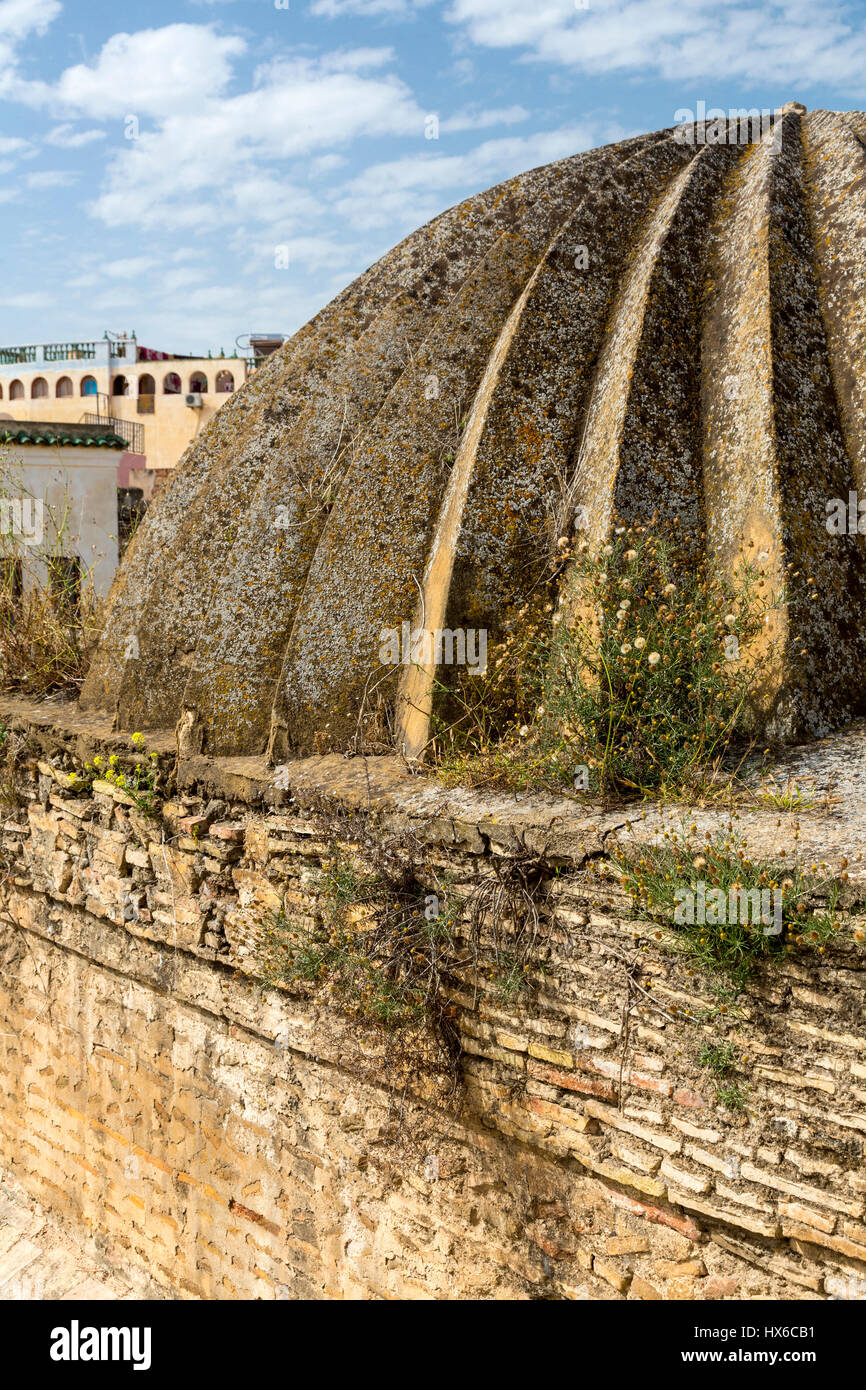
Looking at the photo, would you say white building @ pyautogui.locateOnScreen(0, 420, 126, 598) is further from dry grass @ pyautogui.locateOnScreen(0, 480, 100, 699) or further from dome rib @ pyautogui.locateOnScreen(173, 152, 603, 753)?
dome rib @ pyautogui.locateOnScreen(173, 152, 603, 753)

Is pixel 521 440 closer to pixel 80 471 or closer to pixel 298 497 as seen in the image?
pixel 298 497

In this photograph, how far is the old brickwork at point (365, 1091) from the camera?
283 cm

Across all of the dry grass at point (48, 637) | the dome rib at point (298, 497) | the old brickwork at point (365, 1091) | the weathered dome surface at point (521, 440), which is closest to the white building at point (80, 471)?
the dry grass at point (48, 637)

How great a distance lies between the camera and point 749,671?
3736 mm

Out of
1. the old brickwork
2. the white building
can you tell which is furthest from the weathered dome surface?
the white building

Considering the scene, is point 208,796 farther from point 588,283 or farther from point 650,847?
point 588,283

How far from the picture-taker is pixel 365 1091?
381cm

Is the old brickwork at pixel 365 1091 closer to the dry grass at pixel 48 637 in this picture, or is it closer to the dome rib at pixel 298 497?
the dome rib at pixel 298 497

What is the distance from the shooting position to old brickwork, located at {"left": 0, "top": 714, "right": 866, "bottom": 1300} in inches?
111

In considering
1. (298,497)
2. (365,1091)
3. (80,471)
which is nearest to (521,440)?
(298,497)

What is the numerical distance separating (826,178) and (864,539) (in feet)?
6.68

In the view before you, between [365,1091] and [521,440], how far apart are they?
9.09ft

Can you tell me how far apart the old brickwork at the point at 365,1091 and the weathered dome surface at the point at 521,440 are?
0.65m
